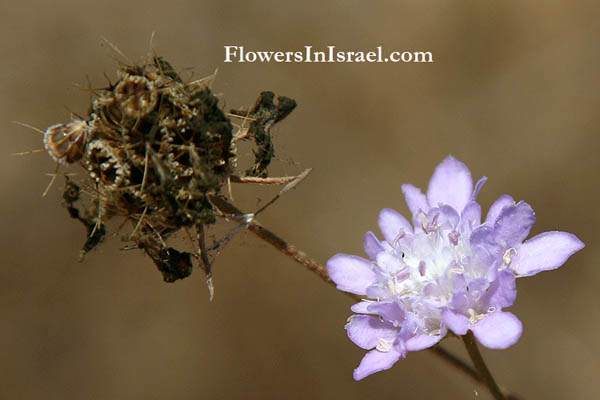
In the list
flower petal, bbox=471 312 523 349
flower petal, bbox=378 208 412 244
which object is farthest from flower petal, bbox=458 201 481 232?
flower petal, bbox=471 312 523 349

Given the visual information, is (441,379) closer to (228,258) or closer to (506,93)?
(228,258)

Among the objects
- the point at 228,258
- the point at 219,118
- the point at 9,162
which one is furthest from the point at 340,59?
the point at 219,118

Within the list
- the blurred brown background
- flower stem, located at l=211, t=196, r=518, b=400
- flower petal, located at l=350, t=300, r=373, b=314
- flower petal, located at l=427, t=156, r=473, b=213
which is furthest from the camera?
the blurred brown background

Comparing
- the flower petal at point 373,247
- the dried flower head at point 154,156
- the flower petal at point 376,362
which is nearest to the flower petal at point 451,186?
the flower petal at point 373,247

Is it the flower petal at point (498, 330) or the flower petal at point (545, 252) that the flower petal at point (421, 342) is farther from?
the flower petal at point (545, 252)

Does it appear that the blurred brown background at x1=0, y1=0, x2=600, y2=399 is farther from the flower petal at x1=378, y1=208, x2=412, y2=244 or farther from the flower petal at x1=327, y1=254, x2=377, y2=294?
the flower petal at x1=327, y1=254, x2=377, y2=294

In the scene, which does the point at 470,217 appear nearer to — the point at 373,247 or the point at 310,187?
the point at 373,247

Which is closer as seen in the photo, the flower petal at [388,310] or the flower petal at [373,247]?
the flower petal at [388,310]
